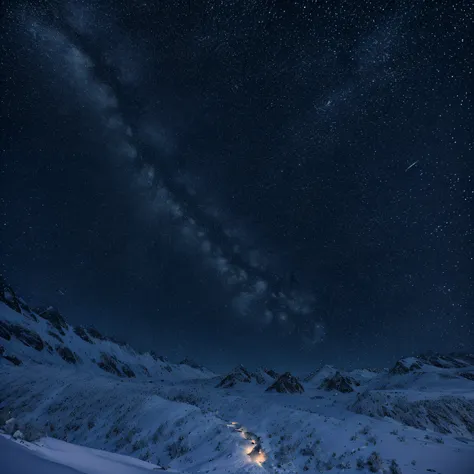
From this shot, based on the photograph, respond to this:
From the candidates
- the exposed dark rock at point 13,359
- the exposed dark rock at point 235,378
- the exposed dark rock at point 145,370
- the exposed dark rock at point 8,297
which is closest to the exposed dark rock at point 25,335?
the exposed dark rock at point 8,297

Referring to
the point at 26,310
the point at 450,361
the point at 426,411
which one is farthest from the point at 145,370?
the point at 426,411

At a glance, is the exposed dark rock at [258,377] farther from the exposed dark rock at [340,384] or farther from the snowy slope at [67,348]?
the snowy slope at [67,348]

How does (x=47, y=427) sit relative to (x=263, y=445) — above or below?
below

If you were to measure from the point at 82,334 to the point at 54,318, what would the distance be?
9209 mm

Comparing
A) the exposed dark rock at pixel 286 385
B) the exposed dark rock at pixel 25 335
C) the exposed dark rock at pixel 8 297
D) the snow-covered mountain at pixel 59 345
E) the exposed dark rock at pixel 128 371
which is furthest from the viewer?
the exposed dark rock at pixel 128 371

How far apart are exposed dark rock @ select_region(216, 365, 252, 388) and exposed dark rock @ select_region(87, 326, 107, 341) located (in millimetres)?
44798

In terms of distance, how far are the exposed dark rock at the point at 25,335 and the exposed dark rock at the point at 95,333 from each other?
28.5 metres

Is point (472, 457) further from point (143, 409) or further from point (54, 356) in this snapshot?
point (54, 356)

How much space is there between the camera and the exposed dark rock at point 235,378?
46.3 metres

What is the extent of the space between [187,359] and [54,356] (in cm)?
7643

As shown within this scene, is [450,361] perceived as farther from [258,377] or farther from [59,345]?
[59,345]

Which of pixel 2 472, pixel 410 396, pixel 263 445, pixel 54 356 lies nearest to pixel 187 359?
pixel 54 356

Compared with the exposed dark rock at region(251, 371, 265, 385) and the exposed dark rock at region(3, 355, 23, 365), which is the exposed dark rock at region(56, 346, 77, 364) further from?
the exposed dark rock at region(251, 371, 265, 385)

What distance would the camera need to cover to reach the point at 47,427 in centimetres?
1608
